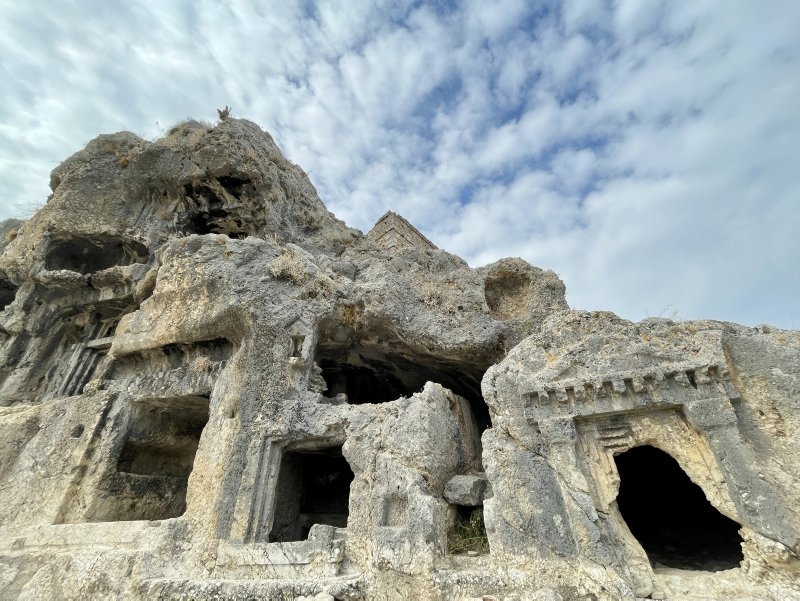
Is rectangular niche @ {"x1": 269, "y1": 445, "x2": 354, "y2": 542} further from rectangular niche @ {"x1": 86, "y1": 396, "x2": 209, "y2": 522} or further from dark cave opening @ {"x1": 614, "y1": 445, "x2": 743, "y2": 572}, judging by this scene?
dark cave opening @ {"x1": 614, "y1": 445, "x2": 743, "y2": 572}

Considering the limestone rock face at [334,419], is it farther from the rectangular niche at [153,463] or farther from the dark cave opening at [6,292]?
the dark cave opening at [6,292]

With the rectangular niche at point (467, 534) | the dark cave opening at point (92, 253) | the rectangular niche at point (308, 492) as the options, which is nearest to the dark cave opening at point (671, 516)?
the rectangular niche at point (467, 534)

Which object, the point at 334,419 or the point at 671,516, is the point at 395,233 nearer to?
the point at 334,419

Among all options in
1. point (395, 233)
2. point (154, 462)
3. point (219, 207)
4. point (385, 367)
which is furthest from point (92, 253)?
point (395, 233)

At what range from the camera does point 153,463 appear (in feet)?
29.7

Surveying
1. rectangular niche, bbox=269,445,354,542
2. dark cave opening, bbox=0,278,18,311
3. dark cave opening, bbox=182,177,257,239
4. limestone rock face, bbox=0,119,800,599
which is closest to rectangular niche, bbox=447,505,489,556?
limestone rock face, bbox=0,119,800,599

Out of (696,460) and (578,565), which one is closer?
(578,565)

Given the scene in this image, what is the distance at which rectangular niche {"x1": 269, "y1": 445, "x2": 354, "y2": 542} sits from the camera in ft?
24.6

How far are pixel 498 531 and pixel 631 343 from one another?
9.19ft

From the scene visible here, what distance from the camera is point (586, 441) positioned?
Answer: 5.38 m

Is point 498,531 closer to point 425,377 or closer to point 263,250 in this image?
point 425,377

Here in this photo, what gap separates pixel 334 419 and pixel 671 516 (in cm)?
636

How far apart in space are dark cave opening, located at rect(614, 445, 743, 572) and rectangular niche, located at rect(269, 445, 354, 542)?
5.25 meters

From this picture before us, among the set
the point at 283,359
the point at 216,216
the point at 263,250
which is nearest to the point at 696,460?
the point at 283,359
